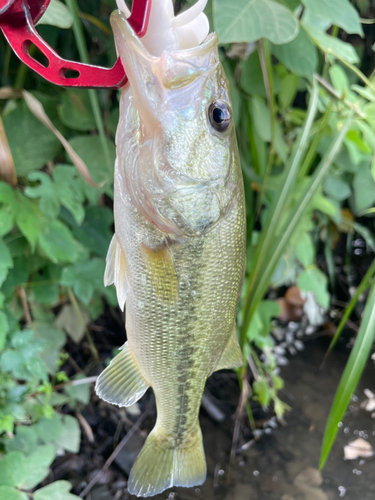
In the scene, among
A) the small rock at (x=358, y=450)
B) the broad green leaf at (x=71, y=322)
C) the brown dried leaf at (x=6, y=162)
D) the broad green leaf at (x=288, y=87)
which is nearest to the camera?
the brown dried leaf at (x=6, y=162)

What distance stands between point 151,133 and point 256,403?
1.34m

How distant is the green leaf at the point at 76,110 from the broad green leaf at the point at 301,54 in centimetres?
38

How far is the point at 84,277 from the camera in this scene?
0.78 m

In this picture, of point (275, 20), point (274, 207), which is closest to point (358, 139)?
point (274, 207)

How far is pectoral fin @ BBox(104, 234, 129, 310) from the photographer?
0.44m

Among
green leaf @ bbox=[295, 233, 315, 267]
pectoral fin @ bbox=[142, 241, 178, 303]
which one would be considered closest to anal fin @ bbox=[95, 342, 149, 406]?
pectoral fin @ bbox=[142, 241, 178, 303]

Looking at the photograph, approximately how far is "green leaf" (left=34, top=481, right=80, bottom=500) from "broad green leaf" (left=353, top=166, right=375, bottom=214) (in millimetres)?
1066

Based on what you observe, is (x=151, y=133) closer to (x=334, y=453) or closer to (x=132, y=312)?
(x=132, y=312)

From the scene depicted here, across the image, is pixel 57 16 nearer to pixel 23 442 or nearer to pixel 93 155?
pixel 93 155

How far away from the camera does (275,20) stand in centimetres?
51

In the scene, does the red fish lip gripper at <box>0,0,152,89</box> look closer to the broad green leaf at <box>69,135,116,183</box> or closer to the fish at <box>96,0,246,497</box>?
the fish at <box>96,0,246,497</box>

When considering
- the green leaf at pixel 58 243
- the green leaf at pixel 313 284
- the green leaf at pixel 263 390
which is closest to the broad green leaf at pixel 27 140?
the green leaf at pixel 58 243

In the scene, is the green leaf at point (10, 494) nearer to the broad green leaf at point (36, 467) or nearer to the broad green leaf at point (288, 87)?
the broad green leaf at point (36, 467)

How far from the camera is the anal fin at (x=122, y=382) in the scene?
0.46 m
